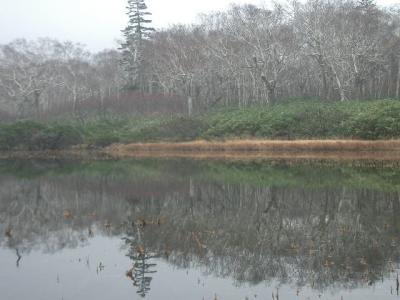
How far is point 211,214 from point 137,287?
609cm

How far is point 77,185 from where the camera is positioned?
2236 centimetres

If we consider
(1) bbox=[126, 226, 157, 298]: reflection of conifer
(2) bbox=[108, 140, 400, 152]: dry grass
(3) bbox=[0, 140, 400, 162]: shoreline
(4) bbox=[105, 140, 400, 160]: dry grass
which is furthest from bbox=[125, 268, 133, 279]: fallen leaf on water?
(2) bbox=[108, 140, 400, 152]: dry grass

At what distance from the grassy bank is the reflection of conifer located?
24.2 meters

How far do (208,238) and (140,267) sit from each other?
2.22m

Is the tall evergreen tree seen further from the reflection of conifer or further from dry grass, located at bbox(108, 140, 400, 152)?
the reflection of conifer

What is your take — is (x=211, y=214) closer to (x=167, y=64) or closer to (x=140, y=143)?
(x=140, y=143)

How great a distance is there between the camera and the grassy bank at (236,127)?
3350 cm

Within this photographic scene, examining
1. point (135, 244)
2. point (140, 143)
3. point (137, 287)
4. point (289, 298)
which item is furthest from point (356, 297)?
point (140, 143)

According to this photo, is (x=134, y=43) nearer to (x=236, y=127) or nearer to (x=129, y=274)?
(x=236, y=127)

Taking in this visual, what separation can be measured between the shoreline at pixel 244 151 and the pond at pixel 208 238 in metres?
9.47

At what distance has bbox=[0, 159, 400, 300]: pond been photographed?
8.71 metres

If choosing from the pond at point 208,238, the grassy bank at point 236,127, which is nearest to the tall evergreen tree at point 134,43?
the grassy bank at point 236,127

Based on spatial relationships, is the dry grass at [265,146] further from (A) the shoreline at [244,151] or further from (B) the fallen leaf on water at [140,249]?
(B) the fallen leaf on water at [140,249]

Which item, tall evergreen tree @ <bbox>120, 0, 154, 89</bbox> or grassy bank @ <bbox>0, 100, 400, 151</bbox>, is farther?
tall evergreen tree @ <bbox>120, 0, 154, 89</bbox>
